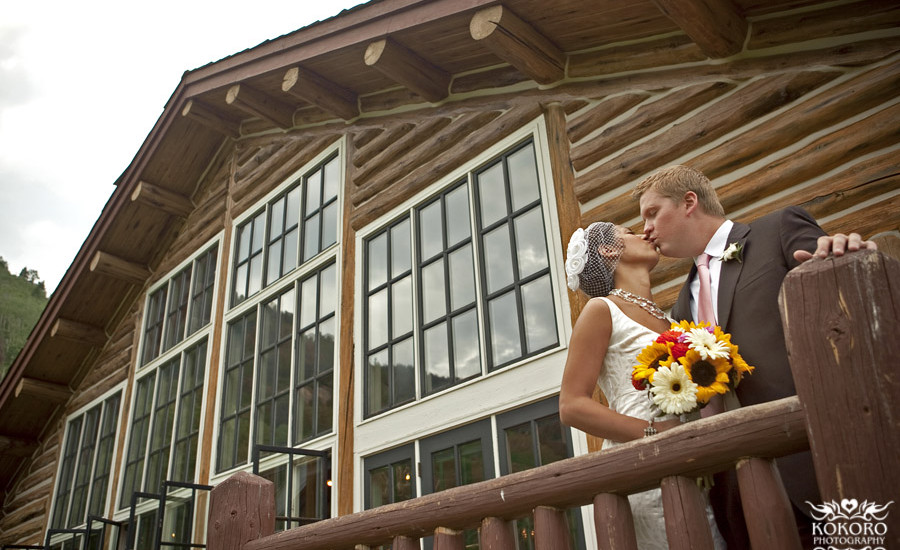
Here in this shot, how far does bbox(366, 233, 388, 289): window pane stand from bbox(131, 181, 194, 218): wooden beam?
467cm

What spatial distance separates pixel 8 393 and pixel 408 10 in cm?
972

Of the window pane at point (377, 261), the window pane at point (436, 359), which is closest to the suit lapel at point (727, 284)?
the window pane at point (436, 359)

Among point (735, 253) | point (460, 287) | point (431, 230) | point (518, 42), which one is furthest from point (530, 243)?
point (735, 253)

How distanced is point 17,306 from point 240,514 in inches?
1280

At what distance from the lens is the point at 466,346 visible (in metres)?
5.96

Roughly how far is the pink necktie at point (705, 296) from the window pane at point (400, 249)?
14.4 ft

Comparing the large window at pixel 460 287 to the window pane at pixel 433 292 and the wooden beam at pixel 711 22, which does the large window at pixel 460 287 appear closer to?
the window pane at pixel 433 292

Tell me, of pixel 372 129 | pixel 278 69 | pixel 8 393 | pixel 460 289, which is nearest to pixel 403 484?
pixel 460 289

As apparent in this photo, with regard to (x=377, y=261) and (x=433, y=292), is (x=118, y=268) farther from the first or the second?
(x=433, y=292)

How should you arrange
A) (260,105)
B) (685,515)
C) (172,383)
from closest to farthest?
(685,515) < (260,105) < (172,383)

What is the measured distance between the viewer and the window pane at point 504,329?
559 centimetres

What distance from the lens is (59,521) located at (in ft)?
37.7

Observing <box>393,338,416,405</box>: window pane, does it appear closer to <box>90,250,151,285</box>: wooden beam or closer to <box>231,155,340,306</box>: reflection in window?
<box>231,155,340,306</box>: reflection in window

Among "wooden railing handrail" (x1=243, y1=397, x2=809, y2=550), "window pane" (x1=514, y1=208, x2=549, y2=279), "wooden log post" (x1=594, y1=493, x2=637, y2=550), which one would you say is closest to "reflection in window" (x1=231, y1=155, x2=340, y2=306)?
"window pane" (x1=514, y1=208, x2=549, y2=279)
